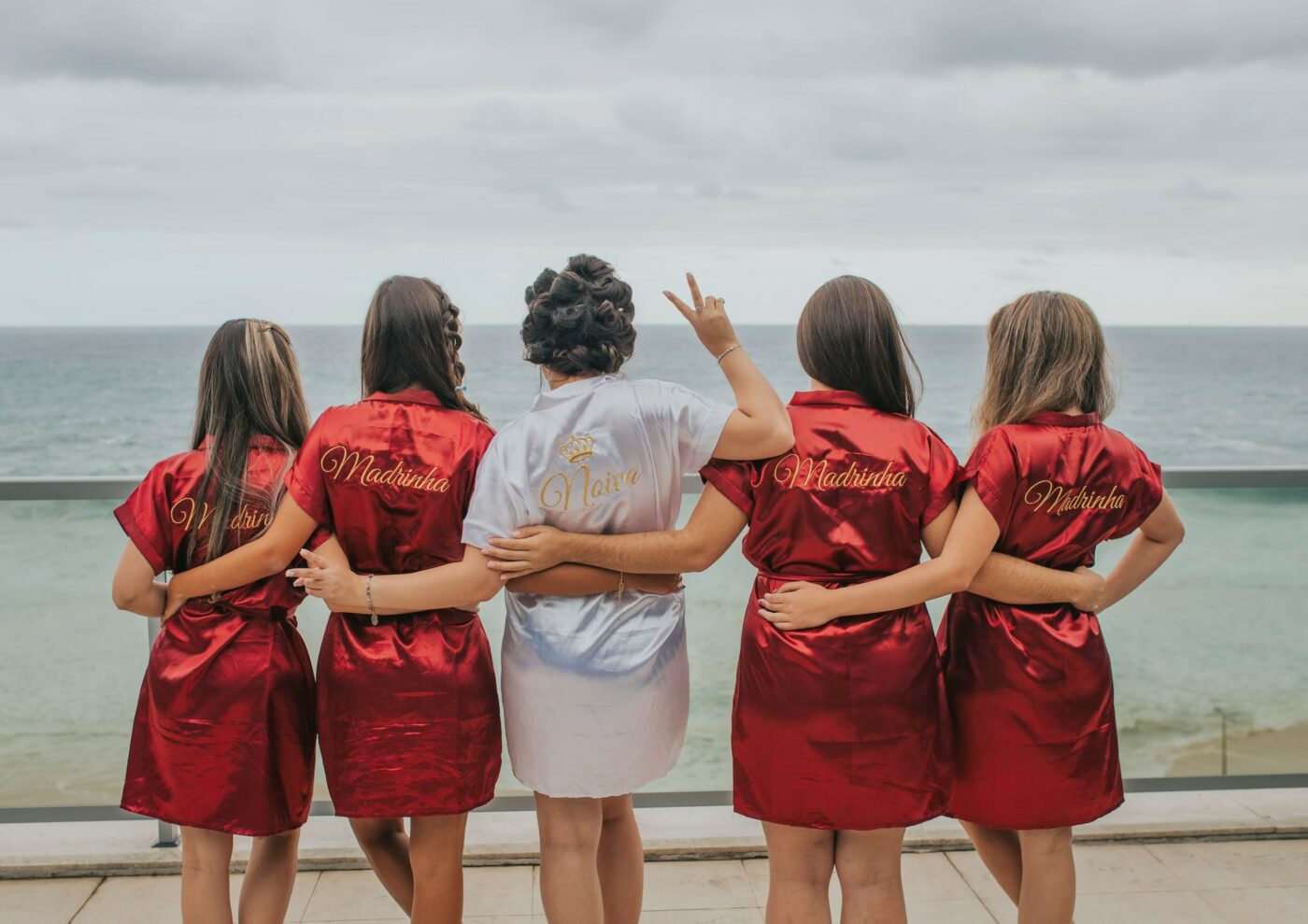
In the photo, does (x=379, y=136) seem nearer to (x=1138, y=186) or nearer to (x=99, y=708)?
(x=1138, y=186)

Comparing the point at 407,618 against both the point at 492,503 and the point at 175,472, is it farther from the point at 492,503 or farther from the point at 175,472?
the point at 175,472

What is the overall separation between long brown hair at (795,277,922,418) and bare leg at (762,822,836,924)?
83 cm

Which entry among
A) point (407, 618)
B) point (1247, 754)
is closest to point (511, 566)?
point (407, 618)

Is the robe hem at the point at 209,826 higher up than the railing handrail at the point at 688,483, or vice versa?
the railing handrail at the point at 688,483

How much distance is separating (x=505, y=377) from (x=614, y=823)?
157ft

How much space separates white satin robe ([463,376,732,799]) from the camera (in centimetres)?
206

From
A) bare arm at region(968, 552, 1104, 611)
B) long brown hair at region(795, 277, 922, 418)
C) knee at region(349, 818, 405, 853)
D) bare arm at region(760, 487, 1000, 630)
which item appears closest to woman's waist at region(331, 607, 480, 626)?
knee at region(349, 818, 405, 853)

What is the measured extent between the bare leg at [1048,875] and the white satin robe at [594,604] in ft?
2.56

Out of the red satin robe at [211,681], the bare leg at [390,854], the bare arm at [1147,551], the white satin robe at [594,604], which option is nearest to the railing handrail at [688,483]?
the bare arm at [1147,551]

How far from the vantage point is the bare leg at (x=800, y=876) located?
2143 mm

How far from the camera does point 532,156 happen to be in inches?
2566

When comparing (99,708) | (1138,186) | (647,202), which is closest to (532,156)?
(647,202)

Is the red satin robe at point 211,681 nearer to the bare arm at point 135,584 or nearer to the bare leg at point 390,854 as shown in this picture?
Answer: the bare arm at point 135,584

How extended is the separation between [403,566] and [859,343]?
0.95 meters
